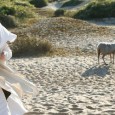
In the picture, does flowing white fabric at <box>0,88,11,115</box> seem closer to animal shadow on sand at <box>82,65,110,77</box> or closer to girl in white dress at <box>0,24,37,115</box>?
girl in white dress at <box>0,24,37,115</box>

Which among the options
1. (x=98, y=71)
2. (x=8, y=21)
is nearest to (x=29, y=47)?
(x=98, y=71)

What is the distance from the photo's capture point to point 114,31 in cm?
2517

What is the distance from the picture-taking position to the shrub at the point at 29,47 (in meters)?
17.8

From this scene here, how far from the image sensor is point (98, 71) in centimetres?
1403

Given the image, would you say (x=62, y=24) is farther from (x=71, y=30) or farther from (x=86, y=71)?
(x=86, y=71)

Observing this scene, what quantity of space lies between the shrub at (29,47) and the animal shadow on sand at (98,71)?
3.70 m

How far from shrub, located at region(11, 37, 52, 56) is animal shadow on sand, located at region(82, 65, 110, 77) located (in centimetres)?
370

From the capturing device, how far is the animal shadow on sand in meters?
13.5

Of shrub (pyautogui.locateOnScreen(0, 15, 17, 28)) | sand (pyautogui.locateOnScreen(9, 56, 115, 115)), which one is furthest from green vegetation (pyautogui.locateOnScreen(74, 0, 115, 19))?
sand (pyautogui.locateOnScreen(9, 56, 115, 115))

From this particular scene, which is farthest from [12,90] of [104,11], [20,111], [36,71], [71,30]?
[104,11]

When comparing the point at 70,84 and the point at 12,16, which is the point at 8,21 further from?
the point at 70,84

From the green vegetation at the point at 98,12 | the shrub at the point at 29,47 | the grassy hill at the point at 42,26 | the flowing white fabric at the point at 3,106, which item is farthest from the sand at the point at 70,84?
the green vegetation at the point at 98,12

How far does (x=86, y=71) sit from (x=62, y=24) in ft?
41.5

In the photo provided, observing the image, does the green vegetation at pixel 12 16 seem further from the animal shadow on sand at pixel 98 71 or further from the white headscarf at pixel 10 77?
the white headscarf at pixel 10 77
